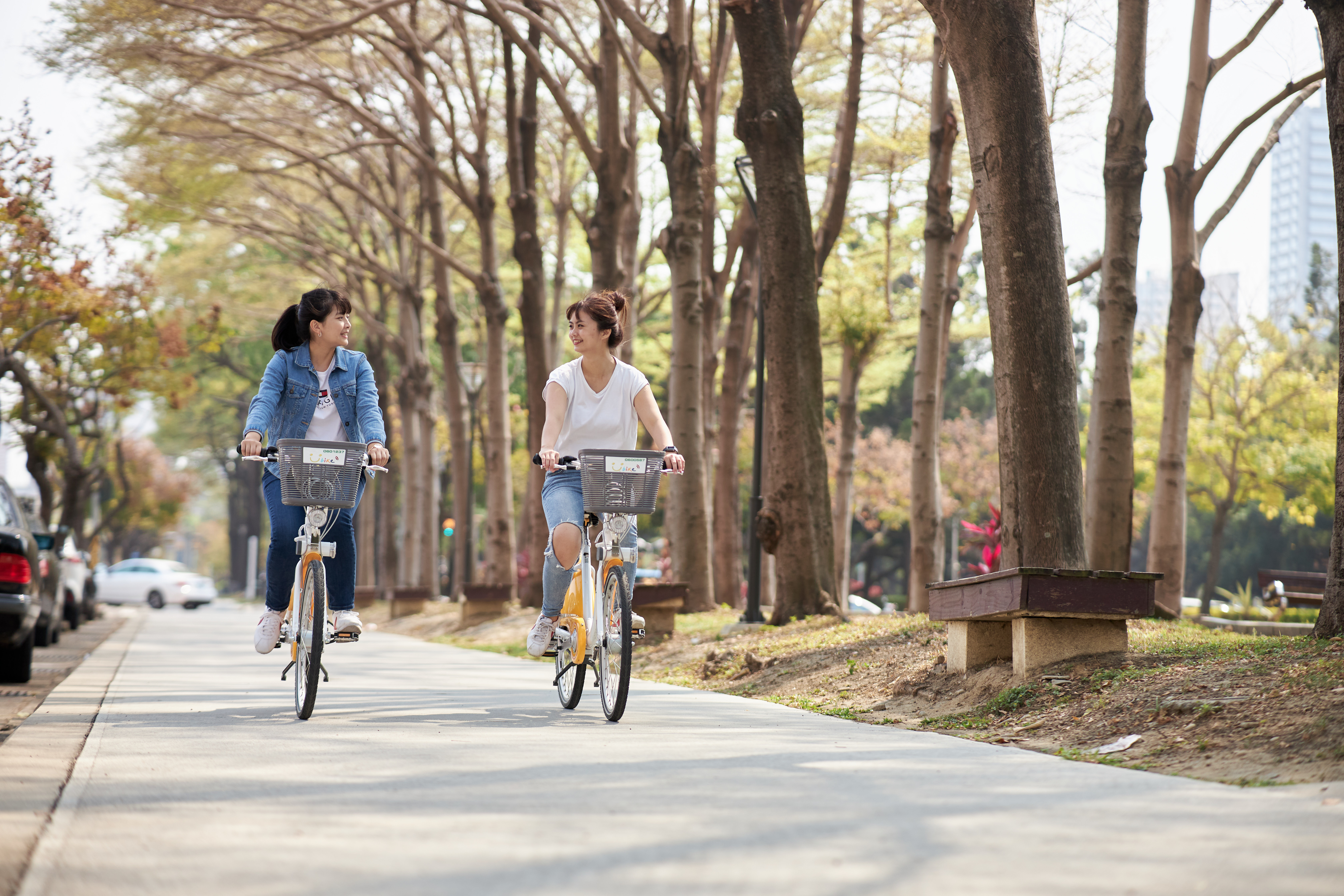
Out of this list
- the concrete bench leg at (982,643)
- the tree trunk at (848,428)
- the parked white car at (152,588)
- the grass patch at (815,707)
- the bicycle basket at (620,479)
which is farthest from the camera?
the parked white car at (152,588)

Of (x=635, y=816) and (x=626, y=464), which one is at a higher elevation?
(x=626, y=464)

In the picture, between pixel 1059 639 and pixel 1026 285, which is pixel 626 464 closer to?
pixel 1059 639

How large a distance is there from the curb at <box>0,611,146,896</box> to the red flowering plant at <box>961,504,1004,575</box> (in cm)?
831

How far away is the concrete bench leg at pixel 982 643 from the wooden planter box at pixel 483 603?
13.5m

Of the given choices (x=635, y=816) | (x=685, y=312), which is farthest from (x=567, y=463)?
(x=685, y=312)

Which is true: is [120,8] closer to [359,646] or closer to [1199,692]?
[359,646]

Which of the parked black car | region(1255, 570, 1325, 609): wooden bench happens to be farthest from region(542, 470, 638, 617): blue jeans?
region(1255, 570, 1325, 609): wooden bench

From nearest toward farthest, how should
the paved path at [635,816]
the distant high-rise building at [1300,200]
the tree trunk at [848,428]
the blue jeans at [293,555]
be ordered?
the paved path at [635,816], the blue jeans at [293,555], the tree trunk at [848,428], the distant high-rise building at [1300,200]

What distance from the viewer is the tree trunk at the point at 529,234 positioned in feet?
65.9

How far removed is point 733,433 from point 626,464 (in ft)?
50.8

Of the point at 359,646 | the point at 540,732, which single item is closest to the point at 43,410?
the point at 359,646

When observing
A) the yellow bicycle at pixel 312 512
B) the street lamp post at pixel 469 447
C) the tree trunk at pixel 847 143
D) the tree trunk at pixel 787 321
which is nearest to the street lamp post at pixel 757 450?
the tree trunk at pixel 787 321

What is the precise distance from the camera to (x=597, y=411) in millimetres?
7047

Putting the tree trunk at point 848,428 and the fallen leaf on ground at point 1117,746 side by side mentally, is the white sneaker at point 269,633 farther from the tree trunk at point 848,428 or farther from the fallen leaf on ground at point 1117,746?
the tree trunk at point 848,428
